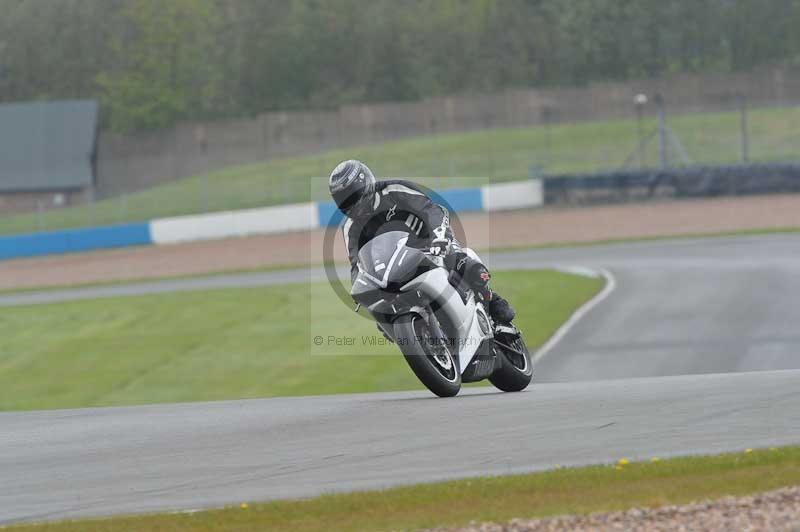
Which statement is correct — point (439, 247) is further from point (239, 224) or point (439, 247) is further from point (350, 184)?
point (239, 224)

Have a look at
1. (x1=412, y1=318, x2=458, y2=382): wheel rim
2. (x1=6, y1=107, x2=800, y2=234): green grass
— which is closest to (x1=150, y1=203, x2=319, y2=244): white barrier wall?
(x1=6, y1=107, x2=800, y2=234): green grass

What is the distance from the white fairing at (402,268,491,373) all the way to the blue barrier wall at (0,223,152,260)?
35470 millimetres

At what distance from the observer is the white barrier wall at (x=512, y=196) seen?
43312 millimetres

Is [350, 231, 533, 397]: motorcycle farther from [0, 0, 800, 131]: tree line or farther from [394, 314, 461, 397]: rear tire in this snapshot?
[0, 0, 800, 131]: tree line

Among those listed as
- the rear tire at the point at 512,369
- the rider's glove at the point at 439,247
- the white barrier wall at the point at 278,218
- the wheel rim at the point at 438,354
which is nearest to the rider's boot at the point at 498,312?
the rear tire at the point at 512,369

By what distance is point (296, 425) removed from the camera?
931cm

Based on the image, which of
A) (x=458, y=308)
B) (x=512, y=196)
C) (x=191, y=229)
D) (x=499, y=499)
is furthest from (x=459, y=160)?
(x=499, y=499)

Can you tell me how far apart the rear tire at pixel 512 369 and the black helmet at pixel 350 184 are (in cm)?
173

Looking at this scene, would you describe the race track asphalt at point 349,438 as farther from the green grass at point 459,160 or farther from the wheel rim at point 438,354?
the green grass at point 459,160

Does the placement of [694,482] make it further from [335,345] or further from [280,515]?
[335,345]

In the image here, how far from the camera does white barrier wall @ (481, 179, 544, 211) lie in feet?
142

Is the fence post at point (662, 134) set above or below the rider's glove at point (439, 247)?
below

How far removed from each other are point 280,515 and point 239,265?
29.5 metres

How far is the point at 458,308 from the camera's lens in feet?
31.7
